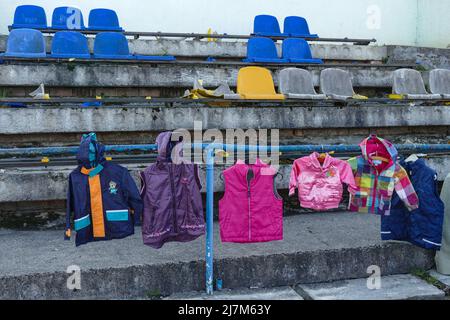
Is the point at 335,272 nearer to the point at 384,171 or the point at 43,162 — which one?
the point at 384,171

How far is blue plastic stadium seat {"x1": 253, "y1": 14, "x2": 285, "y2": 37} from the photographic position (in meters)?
12.8

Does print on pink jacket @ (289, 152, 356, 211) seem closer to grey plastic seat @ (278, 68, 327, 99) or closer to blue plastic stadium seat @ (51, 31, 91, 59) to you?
grey plastic seat @ (278, 68, 327, 99)

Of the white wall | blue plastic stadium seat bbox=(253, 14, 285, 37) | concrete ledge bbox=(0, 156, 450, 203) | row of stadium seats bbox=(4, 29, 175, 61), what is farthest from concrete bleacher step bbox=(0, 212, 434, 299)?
the white wall

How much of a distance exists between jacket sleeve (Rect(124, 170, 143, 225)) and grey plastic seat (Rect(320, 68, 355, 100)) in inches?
235

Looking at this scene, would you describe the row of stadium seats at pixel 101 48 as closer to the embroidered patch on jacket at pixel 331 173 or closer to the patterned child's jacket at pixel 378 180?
the embroidered patch on jacket at pixel 331 173

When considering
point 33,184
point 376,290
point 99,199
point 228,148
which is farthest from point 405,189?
point 33,184

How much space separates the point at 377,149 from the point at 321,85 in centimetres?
507

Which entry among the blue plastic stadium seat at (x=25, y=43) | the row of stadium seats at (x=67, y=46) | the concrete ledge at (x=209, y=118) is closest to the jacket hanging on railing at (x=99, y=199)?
the concrete ledge at (x=209, y=118)

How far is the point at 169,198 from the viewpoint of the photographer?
3.80 meters

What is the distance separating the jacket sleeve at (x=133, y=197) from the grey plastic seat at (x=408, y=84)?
687 cm

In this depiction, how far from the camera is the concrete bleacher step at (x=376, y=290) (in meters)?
3.80
